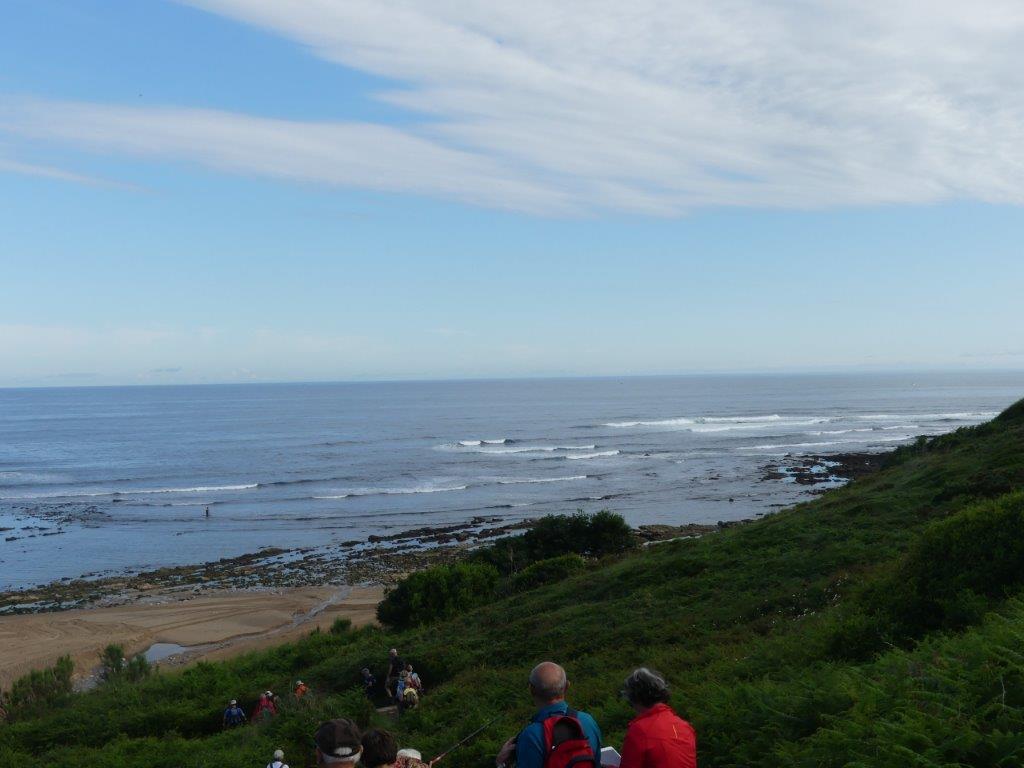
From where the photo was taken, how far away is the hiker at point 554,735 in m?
4.17

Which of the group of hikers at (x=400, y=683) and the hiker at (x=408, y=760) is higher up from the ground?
the hiker at (x=408, y=760)

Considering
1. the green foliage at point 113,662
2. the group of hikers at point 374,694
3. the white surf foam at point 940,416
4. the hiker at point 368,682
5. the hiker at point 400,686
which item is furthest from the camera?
the white surf foam at point 940,416

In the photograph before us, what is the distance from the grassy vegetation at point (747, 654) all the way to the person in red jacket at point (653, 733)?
1387 millimetres

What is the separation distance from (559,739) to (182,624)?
32204 mm

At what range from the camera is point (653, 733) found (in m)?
4.40

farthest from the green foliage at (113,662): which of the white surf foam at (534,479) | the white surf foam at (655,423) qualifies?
the white surf foam at (655,423)

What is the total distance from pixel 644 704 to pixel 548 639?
12478 mm

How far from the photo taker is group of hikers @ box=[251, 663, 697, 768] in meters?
3.95

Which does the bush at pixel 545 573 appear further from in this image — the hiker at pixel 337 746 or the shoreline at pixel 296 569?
the hiker at pixel 337 746

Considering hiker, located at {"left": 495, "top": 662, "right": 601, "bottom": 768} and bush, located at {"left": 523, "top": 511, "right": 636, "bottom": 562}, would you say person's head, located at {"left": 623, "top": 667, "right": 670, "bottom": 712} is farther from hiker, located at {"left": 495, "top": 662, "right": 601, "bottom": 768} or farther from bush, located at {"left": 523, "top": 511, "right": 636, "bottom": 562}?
bush, located at {"left": 523, "top": 511, "right": 636, "bottom": 562}

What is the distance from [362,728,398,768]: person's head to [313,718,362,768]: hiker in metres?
0.22

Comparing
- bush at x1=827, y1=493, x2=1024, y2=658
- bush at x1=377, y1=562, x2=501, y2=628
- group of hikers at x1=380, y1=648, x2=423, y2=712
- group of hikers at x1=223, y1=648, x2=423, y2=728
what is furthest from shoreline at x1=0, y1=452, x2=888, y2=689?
bush at x1=827, y1=493, x2=1024, y2=658

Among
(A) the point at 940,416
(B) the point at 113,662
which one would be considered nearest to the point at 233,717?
(B) the point at 113,662

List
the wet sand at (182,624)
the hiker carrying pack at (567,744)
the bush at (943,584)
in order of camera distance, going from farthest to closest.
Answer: the wet sand at (182,624), the bush at (943,584), the hiker carrying pack at (567,744)
